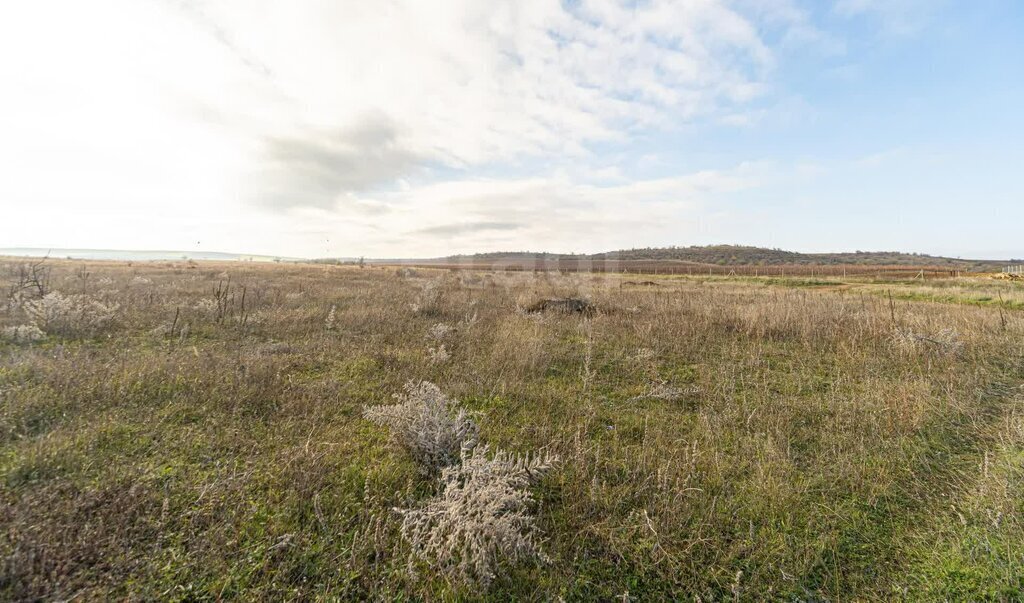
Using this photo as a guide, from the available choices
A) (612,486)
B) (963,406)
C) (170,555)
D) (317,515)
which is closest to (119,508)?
(170,555)

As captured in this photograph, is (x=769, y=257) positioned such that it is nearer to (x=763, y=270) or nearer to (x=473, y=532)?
(x=763, y=270)

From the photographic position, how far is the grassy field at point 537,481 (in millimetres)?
2359

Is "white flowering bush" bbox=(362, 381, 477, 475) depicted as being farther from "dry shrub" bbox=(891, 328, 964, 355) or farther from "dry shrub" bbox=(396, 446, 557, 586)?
"dry shrub" bbox=(891, 328, 964, 355)

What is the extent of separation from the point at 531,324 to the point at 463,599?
7.66 meters

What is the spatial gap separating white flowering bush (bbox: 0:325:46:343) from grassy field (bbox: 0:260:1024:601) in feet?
0.12

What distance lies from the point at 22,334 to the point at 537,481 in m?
9.51

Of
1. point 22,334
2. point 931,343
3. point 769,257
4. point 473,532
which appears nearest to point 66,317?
point 22,334

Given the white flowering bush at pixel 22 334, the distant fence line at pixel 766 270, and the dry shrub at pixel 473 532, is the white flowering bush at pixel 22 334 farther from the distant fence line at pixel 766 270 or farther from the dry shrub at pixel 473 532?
the distant fence line at pixel 766 270

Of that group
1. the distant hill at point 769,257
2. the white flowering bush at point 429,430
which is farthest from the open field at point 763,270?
the white flowering bush at point 429,430

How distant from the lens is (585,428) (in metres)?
4.13

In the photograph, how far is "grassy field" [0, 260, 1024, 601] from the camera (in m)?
2.36

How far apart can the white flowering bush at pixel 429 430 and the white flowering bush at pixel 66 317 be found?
7.71 metres

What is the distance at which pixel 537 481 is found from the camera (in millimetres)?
3283

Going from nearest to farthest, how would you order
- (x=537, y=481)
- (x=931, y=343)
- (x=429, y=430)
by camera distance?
(x=537, y=481) < (x=429, y=430) < (x=931, y=343)
